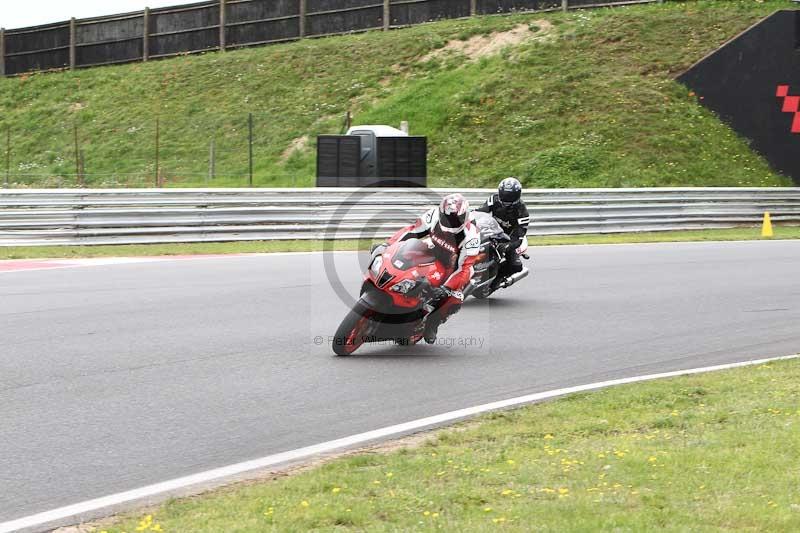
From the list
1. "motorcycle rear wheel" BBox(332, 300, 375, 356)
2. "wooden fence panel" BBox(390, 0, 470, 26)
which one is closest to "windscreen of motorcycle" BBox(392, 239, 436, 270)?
"motorcycle rear wheel" BBox(332, 300, 375, 356)

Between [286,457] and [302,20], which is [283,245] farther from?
[302,20]

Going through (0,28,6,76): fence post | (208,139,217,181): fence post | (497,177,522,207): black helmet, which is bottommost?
(497,177,522,207): black helmet

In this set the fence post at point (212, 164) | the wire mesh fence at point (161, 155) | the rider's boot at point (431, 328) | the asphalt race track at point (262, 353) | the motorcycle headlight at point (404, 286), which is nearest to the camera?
the asphalt race track at point (262, 353)

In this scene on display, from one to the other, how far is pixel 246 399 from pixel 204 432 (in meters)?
0.99

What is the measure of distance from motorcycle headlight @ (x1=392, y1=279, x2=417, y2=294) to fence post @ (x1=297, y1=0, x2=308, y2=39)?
35.9 metres

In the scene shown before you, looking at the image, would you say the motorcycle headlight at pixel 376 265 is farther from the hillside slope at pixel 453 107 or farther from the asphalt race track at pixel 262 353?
the hillside slope at pixel 453 107

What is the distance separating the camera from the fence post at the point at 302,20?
44.2 metres

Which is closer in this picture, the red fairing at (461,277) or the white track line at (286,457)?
the white track line at (286,457)

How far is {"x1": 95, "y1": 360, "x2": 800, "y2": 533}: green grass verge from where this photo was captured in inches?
209

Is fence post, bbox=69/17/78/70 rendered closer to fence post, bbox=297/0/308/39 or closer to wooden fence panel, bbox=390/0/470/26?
fence post, bbox=297/0/308/39

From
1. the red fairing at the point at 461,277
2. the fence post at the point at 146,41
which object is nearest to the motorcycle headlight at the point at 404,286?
the red fairing at the point at 461,277

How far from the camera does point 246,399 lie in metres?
8.45

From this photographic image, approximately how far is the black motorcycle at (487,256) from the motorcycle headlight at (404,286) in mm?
3283

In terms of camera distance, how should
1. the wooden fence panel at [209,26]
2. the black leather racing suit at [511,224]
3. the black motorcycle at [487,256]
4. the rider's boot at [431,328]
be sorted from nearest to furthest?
the rider's boot at [431,328], the black motorcycle at [487,256], the black leather racing suit at [511,224], the wooden fence panel at [209,26]
